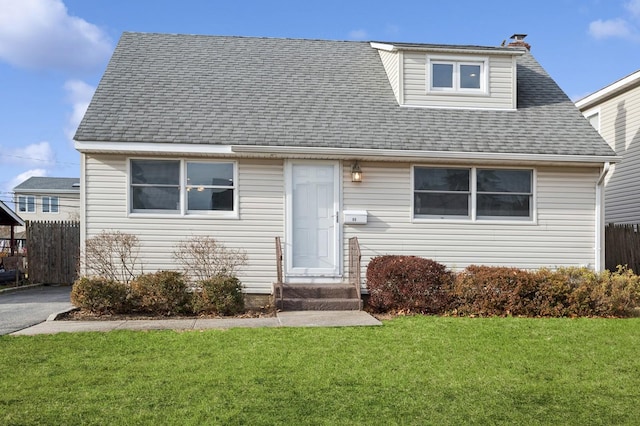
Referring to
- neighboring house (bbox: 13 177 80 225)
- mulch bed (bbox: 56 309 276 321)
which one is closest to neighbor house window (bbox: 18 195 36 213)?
neighboring house (bbox: 13 177 80 225)

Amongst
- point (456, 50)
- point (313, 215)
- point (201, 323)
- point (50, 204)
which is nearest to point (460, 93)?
point (456, 50)

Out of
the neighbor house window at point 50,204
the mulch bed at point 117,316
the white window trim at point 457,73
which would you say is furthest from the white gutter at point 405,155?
the neighbor house window at point 50,204

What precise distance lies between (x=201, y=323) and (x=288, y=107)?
17.4 feet

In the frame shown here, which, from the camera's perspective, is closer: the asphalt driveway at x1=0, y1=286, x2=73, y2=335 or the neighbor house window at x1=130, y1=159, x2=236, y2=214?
the asphalt driveway at x1=0, y1=286, x2=73, y2=335

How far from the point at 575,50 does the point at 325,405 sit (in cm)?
950

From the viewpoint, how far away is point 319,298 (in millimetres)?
10195

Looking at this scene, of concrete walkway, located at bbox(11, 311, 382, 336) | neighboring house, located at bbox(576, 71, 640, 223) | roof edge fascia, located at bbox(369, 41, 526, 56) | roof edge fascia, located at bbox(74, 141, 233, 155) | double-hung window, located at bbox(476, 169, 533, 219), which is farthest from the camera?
neighboring house, located at bbox(576, 71, 640, 223)

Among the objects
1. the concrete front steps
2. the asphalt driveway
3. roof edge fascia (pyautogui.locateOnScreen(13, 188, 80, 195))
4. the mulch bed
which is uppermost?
roof edge fascia (pyautogui.locateOnScreen(13, 188, 80, 195))

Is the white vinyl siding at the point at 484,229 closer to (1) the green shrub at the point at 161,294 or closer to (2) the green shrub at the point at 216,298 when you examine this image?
(2) the green shrub at the point at 216,298

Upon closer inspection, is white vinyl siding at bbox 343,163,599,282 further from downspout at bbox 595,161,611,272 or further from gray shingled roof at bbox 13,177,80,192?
gray shingled roof at bbox 13,177,80,192

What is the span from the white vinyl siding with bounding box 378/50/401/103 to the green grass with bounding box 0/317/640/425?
6.22 m

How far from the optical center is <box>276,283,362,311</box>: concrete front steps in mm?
9750

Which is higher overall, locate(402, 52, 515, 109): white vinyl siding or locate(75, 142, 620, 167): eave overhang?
locate(402, 52, 515, 109): white vinyl siding

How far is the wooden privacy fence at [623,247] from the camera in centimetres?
1384
